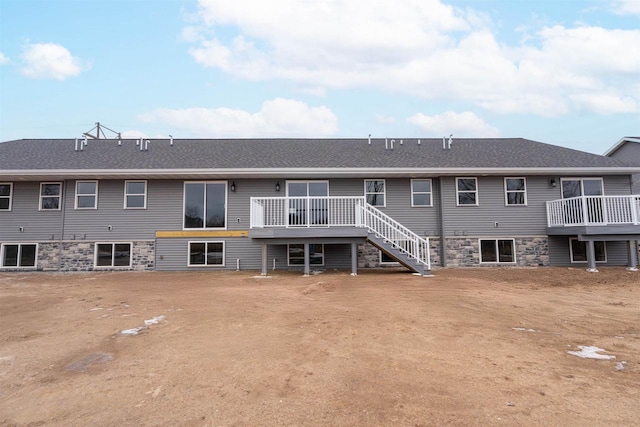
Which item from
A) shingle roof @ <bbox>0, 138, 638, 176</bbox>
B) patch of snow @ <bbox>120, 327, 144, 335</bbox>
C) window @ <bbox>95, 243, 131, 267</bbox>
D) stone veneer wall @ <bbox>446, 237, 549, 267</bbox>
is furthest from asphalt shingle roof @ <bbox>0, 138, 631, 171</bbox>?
patch of snow @ <bbox>120, 327, 144, 335</bbox>

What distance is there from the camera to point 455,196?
45.9ft

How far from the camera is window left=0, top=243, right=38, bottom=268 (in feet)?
44.2

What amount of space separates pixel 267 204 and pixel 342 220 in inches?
114

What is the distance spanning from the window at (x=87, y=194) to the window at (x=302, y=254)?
26.4 feet

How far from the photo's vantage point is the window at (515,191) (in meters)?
14.0

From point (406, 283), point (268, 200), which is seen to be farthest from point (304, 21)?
point (406, 283)

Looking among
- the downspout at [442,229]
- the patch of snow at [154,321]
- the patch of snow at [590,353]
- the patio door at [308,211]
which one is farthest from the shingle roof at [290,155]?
the patch of snow at [590,353]

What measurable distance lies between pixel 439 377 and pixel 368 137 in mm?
14698

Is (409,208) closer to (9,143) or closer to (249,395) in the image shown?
(249,395)

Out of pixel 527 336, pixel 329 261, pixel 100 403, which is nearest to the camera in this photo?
pixel 100 403

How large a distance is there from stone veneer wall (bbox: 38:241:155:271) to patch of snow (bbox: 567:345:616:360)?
529 inches

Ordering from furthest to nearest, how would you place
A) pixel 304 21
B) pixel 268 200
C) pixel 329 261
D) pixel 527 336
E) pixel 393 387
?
pixel 304 21, pixel 329 261, pixel 268 200, pixel 527 336, pixel 393 387

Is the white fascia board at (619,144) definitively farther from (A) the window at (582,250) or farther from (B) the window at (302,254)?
(B) the window at (302,254)

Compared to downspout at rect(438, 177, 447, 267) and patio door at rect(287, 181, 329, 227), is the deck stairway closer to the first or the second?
patio door at rect(287, 181, 329, 227)
